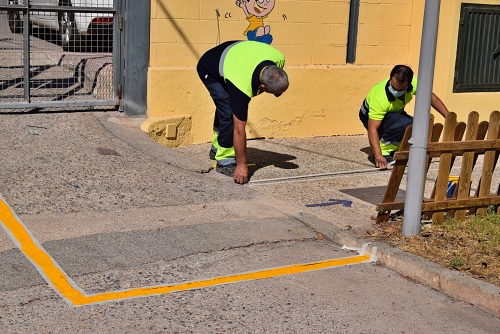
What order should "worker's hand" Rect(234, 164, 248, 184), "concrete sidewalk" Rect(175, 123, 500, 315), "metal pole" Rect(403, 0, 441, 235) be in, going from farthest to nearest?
"worker's hand" Rect(234, 164, 248, 184) → "metal pole" Rect(403, 0, 441, 235) → "concrete sidewalk" Rect(175, 123, 500, 315)

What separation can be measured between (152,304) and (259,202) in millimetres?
2430

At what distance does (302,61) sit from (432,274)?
5636 mm

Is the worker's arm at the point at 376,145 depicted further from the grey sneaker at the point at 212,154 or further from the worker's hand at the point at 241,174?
the worker's hand at the point at 241,174

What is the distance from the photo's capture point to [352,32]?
36.1ft

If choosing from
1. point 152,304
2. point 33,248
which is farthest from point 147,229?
point 152,304

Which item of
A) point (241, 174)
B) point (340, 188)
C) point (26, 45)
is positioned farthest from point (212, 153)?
point (26, 45)

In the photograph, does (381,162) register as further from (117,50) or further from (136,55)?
(117,50)

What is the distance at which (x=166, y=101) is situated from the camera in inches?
378

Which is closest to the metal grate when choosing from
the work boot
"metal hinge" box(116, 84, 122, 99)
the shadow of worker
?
the shadow of worker

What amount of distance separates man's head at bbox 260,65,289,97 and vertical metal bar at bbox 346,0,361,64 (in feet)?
12.2

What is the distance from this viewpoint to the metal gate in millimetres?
9094

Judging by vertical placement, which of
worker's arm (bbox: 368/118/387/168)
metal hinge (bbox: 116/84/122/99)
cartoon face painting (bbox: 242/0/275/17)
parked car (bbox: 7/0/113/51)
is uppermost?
cartoon face painting (bbox: 242/0/275/17)

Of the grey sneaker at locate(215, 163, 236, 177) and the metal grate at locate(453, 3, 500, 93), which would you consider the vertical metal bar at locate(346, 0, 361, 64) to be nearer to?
the metal grate at locate(453, 3, 500, 93)

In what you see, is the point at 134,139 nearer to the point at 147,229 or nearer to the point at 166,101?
the point at 166,101
